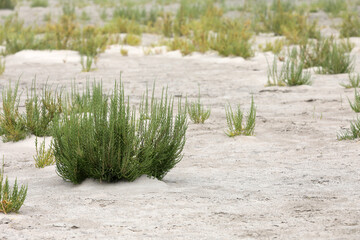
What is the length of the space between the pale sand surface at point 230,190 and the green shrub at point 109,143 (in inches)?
4.0

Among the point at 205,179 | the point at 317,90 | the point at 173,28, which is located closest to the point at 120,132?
the point at 205,179

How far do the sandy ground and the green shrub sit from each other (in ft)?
0.34

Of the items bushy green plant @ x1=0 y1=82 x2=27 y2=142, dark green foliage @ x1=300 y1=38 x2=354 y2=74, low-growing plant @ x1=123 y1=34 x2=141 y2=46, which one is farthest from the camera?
low-growing plant @ x1=123 y1=34 x2=141 y2=46

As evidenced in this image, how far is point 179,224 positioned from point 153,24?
44.5 ft

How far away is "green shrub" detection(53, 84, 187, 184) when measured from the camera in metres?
3.90

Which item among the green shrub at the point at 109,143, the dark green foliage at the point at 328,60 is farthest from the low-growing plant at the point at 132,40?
the green shrub at the point at 109,143

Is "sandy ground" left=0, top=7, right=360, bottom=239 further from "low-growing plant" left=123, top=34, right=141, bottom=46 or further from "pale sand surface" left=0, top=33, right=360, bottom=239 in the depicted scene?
"low-growing plant" left=123, top=34, right=141, bottom=46

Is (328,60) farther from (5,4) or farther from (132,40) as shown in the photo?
(5,4)

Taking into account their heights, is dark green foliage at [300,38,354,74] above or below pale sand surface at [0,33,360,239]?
above

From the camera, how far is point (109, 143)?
151 inches

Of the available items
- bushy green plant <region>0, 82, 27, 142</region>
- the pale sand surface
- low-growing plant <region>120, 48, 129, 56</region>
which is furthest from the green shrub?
low-growing plant <region>120, 48, 129, 56</region>

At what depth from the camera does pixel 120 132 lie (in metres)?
3.93

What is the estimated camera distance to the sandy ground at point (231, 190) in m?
3.15

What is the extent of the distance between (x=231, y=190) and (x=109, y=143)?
825mm
